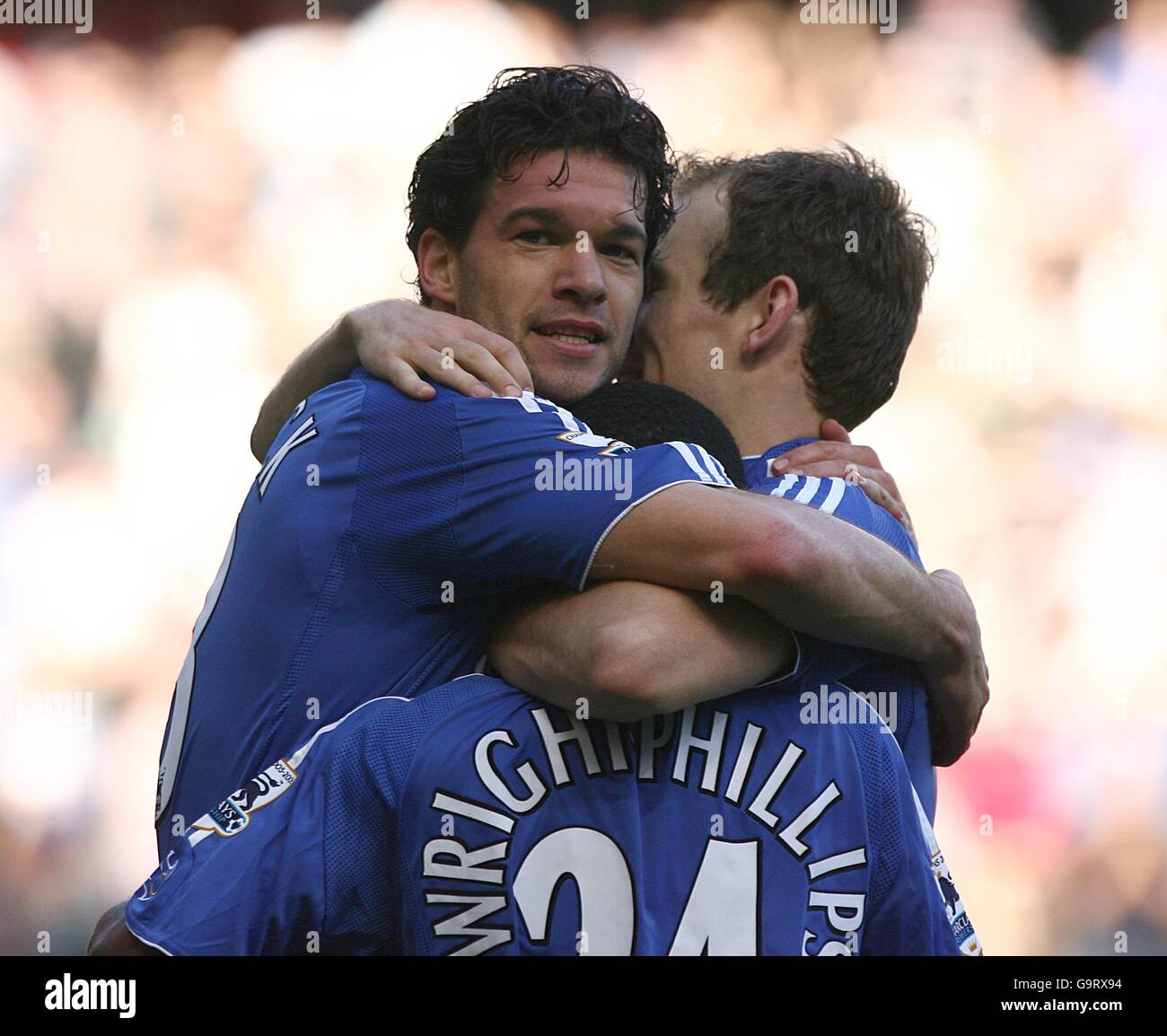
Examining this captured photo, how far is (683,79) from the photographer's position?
19.1 feet

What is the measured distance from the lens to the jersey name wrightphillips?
1832mm

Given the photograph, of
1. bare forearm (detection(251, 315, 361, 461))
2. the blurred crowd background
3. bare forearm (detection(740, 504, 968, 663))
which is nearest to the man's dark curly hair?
bare forearm (detection(251, 315, 361, 461))

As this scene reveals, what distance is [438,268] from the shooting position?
264 centimetres

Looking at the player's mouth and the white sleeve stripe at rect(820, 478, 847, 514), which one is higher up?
the player's mouth

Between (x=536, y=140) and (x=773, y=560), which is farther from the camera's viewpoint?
(x=536, y=140)

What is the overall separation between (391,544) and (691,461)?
1.26 feet

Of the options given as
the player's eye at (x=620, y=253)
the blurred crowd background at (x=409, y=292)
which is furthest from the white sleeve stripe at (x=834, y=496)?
the blurred crowd background at (x=409, y=292)

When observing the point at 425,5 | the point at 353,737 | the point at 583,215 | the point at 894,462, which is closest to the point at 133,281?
the point at 425,5

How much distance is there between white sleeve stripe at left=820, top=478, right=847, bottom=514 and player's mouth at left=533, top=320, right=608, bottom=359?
0.45 metres

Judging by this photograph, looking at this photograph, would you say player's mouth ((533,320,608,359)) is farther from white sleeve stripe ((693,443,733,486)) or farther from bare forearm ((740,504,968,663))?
bare forearm ((740,504,968,663))

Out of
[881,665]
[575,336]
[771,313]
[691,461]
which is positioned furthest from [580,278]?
[881,665]

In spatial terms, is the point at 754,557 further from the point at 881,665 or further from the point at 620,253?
the point at 620,253

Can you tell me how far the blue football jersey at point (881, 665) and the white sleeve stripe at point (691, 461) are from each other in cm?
22

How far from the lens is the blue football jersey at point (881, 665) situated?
214 centimetres
